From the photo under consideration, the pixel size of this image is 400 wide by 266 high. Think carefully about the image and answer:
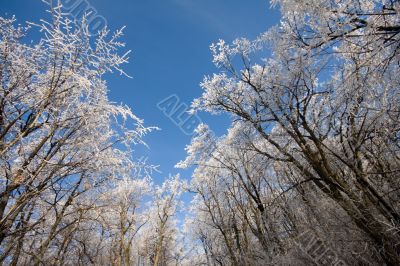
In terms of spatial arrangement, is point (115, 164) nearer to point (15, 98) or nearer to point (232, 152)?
point (15, 98)

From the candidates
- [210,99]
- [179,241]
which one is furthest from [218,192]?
[179,241]

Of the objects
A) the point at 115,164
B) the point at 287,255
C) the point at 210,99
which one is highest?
the point at 210,99

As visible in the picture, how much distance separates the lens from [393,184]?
5.38 metres

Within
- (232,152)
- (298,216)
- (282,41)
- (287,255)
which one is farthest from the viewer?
(232,152)

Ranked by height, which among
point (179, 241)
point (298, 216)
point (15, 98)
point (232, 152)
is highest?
point (179, 241)

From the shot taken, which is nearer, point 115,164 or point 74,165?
point 74,165

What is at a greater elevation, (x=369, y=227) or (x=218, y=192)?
(x=218, y=192)

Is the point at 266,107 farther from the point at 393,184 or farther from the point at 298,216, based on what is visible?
the point at 298,216

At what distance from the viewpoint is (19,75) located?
3.62 metres

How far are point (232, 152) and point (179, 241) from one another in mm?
22524

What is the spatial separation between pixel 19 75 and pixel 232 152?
32.5 ft

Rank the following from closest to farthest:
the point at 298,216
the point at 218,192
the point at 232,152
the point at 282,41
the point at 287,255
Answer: the point at 282,41 < the point at 287,255 < the point at 298,216 < the point at 232,152 < the point at 218,192

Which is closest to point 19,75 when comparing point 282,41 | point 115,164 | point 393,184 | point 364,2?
point 115,164

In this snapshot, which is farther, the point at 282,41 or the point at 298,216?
the point at 298,216
